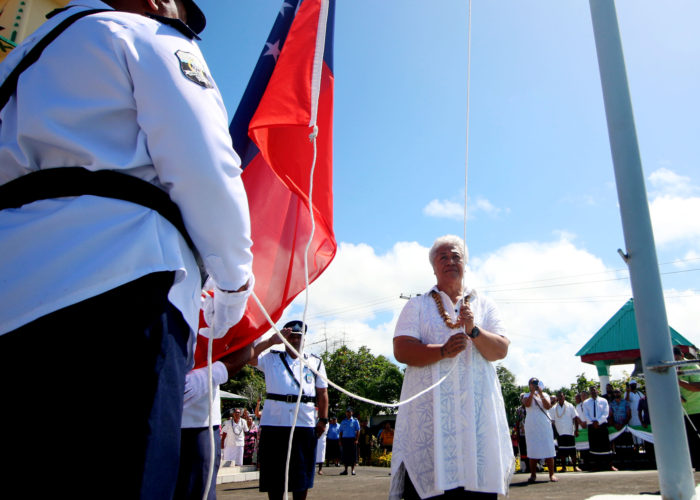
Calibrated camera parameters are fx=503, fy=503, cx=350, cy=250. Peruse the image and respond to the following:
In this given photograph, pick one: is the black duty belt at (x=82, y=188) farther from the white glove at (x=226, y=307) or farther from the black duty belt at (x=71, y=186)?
the white glove at (x=226, y=307)

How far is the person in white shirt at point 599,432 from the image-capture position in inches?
482

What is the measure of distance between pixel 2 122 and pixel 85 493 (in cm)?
97

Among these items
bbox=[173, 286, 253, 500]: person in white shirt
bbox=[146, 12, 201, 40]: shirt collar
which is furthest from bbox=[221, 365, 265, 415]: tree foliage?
bbox=[146, 12, 201, 40]: shirt collar

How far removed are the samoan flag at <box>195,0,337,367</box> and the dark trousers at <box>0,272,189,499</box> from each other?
1205 mm

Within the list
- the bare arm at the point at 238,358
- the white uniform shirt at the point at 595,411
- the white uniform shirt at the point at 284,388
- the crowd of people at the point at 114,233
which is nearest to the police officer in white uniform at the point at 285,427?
the white uniform shirt at the point at 284,388

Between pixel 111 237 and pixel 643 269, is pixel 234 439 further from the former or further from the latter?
pixel 111 237

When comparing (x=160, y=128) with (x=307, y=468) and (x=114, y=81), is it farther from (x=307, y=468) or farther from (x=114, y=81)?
(x=307, y=468)

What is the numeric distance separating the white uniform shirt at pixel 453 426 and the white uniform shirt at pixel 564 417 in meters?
10.1

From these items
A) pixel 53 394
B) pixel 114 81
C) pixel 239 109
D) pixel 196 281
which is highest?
pixel 239 109

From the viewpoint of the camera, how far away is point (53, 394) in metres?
0.96

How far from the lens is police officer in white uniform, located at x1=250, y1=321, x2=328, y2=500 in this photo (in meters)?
4.70

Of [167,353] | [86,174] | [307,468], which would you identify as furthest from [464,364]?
[307,468]

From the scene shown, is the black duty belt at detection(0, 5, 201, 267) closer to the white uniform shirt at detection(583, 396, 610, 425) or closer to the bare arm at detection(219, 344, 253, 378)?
the bare arm at detection(219, 344, 253, 378)

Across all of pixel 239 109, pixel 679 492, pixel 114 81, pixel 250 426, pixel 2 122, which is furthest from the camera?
pixel 250 426
